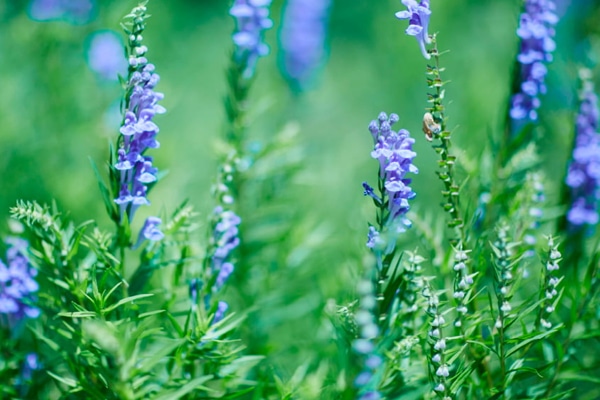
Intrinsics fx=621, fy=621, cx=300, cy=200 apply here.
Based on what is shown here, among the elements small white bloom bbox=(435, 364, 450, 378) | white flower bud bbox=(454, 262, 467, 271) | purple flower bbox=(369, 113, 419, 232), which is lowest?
small white bloom bbox=(435, 364, 450, 378)

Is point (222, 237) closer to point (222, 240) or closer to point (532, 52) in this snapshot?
point (222, 240)

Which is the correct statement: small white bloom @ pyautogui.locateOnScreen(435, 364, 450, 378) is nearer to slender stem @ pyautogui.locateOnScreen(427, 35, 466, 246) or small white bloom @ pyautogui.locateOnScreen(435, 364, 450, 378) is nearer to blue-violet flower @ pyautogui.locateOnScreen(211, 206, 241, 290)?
slender stem @ pyautogui.locateOnScreen(427, 35, 466, 246)

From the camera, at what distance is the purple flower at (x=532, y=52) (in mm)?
819

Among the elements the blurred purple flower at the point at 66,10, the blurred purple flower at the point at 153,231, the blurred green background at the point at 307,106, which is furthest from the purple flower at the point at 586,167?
the blurred purple flower at the point at 66,10

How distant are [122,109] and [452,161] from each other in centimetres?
35

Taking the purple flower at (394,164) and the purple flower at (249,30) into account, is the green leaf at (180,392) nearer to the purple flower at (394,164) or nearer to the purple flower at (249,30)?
the purple flower at (394,164)

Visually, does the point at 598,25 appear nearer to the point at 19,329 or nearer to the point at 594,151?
the point at 594,151

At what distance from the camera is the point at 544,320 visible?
66 centimetres

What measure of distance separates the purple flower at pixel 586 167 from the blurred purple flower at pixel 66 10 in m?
1.16

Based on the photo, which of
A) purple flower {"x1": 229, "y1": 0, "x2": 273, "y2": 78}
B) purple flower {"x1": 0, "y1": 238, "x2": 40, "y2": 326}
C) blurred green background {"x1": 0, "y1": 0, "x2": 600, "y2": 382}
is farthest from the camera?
blurred green background {"x1": 0, "y1": 0, "x2": 600, "y2": 382}

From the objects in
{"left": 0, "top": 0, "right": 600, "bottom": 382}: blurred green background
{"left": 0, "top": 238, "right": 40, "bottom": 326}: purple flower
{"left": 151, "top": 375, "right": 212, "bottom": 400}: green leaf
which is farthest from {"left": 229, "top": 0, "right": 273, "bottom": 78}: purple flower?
{"left": 151, "top": 375, "right": 212, "bottom": 400}: green leaf

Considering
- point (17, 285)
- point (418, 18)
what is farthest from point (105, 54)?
point (418, 18)

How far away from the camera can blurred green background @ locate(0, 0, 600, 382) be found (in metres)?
1.23

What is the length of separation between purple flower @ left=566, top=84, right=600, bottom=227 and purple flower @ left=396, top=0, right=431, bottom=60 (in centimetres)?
36
